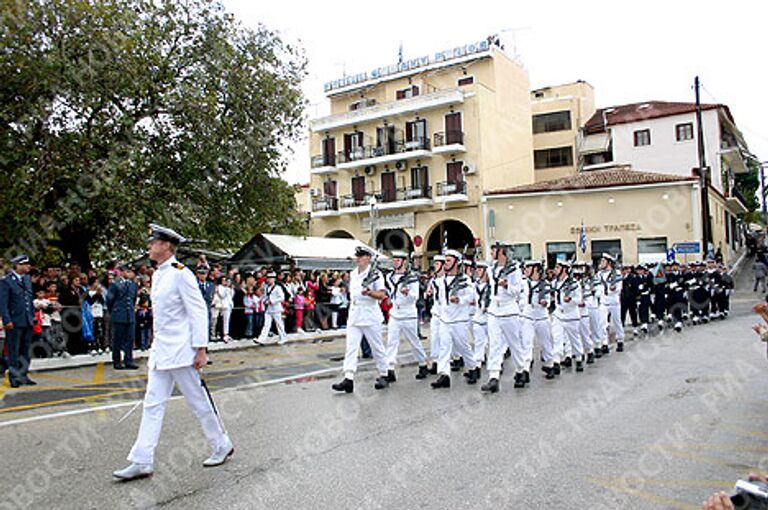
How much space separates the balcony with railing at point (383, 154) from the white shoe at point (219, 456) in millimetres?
37892

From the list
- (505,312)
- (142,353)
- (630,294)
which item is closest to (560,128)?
(630,294)

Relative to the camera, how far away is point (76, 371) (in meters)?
12.9

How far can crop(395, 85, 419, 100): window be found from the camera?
45750 mm

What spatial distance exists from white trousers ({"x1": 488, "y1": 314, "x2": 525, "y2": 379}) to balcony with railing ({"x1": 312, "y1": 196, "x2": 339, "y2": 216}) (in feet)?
123

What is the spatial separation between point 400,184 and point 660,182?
1595 cm

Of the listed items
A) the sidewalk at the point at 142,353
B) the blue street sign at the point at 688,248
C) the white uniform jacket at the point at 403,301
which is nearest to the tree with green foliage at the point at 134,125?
the sidewalk at the point at 142,353

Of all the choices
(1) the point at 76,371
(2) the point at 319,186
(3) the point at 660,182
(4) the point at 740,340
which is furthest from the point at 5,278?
(2) the point at 319,186

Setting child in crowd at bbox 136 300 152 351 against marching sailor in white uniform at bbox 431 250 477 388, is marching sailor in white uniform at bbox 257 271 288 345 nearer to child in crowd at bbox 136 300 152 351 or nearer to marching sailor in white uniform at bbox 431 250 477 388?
child in crowd at bbox 136 300 152 351

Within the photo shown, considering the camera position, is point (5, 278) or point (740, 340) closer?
point (5, 278)

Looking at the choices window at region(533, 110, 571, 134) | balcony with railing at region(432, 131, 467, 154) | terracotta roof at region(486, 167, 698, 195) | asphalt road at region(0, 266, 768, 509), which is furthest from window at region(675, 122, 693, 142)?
asphalt road at region(0, 266, 768, 509)

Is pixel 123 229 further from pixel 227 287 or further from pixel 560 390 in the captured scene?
pixel 560 390

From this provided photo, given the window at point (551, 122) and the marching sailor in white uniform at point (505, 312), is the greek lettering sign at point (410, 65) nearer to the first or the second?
the window at point (551, 122)

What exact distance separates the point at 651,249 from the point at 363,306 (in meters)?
30.6

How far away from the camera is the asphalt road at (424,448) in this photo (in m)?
5.07
